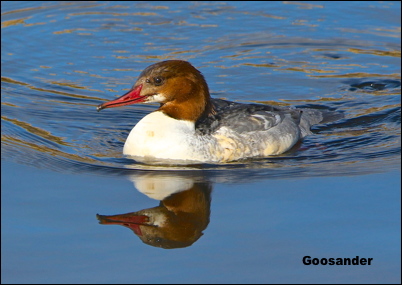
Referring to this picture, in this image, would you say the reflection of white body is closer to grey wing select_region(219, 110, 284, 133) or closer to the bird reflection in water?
the bird reflection in water

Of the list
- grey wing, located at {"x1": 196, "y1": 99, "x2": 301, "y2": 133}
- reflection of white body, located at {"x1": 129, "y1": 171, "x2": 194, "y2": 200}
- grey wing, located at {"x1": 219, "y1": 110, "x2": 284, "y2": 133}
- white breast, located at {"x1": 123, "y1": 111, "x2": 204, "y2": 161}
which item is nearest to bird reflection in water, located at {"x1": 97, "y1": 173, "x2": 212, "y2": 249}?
reflection of white body, located at {"x1": 129, "y1": 171, "x2": 194, "y2": 200}

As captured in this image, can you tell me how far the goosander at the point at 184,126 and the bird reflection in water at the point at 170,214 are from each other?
522mm

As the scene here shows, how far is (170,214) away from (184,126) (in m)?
1.82

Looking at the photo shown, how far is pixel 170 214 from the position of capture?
8.05 m

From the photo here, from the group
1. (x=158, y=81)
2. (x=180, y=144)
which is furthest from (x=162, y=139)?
(x=158, y=81)

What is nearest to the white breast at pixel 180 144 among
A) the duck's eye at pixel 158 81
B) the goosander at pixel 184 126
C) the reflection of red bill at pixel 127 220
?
the goosander at pixel 184 126

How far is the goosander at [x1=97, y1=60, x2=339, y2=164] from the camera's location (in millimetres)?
9430

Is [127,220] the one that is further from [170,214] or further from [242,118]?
[242,118]

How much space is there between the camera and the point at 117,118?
11.6m

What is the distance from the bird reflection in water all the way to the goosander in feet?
1.71

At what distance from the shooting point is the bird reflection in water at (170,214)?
757cm

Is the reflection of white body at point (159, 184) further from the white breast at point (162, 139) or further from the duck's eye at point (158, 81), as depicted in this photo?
the duck's eye at point (158, 81)

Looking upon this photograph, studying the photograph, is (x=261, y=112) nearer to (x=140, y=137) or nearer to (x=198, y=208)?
(x=140, y=137)

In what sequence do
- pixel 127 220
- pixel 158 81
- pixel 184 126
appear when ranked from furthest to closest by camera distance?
pixel 184 126 → pixel 158 81 → pixel 127 220
